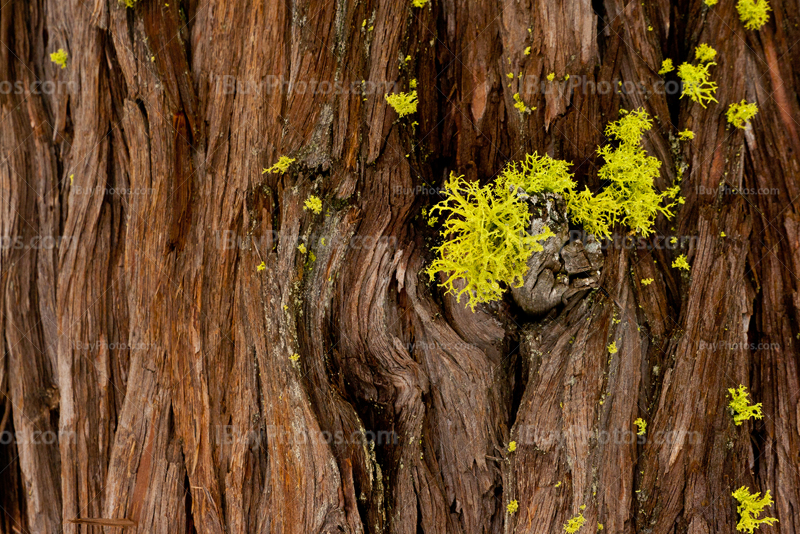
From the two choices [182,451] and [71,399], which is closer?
[182,451]

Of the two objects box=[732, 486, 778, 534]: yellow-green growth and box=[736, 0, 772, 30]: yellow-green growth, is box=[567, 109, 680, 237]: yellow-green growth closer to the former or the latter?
box=[736, 0, 772, 30]: yellow-green growth

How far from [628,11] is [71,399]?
3.73 metres

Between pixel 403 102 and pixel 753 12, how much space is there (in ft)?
6.03

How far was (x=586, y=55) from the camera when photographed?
2271 mm

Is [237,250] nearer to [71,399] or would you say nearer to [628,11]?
[71,399]

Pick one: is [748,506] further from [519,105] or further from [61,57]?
A: [61,57]

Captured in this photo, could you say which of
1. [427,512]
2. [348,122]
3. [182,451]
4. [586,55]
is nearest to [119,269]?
[182,451]

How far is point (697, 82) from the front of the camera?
231cm

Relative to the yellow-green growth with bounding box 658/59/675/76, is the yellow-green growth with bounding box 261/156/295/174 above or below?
below

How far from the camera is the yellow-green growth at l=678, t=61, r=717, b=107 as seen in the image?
2307mm

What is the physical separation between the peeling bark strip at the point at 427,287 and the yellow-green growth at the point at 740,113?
0.04m

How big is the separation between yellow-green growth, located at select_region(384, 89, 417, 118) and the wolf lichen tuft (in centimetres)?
60

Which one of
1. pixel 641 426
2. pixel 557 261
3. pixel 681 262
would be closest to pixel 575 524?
pixel 641 426

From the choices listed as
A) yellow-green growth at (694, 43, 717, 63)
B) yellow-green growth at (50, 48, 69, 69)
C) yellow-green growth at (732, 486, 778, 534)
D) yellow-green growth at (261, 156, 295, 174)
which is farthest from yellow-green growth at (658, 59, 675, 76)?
yellow-green growth at (50, 48, 69, 69)
